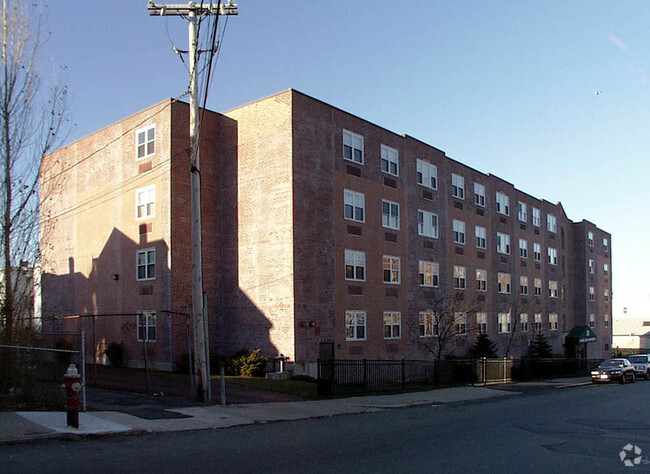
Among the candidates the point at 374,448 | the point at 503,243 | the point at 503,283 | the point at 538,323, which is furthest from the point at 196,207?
the point at 538,323

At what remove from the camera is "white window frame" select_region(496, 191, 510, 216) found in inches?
1875

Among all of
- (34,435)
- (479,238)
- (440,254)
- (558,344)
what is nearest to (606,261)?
(558,344)

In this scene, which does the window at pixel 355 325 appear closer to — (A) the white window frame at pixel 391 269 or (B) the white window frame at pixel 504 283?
(A) the white window frame at pixel 391 269

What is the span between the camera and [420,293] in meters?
36.6

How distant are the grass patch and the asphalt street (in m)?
5.65

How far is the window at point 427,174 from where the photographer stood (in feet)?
124

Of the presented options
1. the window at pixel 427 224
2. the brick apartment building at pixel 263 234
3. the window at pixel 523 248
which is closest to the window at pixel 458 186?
the brick apartment building at pixel 263 234

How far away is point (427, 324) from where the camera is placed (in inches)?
1465

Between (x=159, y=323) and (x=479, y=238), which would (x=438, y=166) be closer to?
(x=479, y=238)

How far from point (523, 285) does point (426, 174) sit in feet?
59.3

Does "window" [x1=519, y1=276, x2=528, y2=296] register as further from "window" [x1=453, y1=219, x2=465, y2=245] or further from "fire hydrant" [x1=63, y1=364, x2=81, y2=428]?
"fire hydrant" [x1=63, y1=364, x2=81, y2=428]

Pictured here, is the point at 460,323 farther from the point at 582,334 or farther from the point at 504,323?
the point at 582,334

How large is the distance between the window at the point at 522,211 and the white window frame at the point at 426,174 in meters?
15.0

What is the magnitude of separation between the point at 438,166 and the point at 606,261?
4335cm
